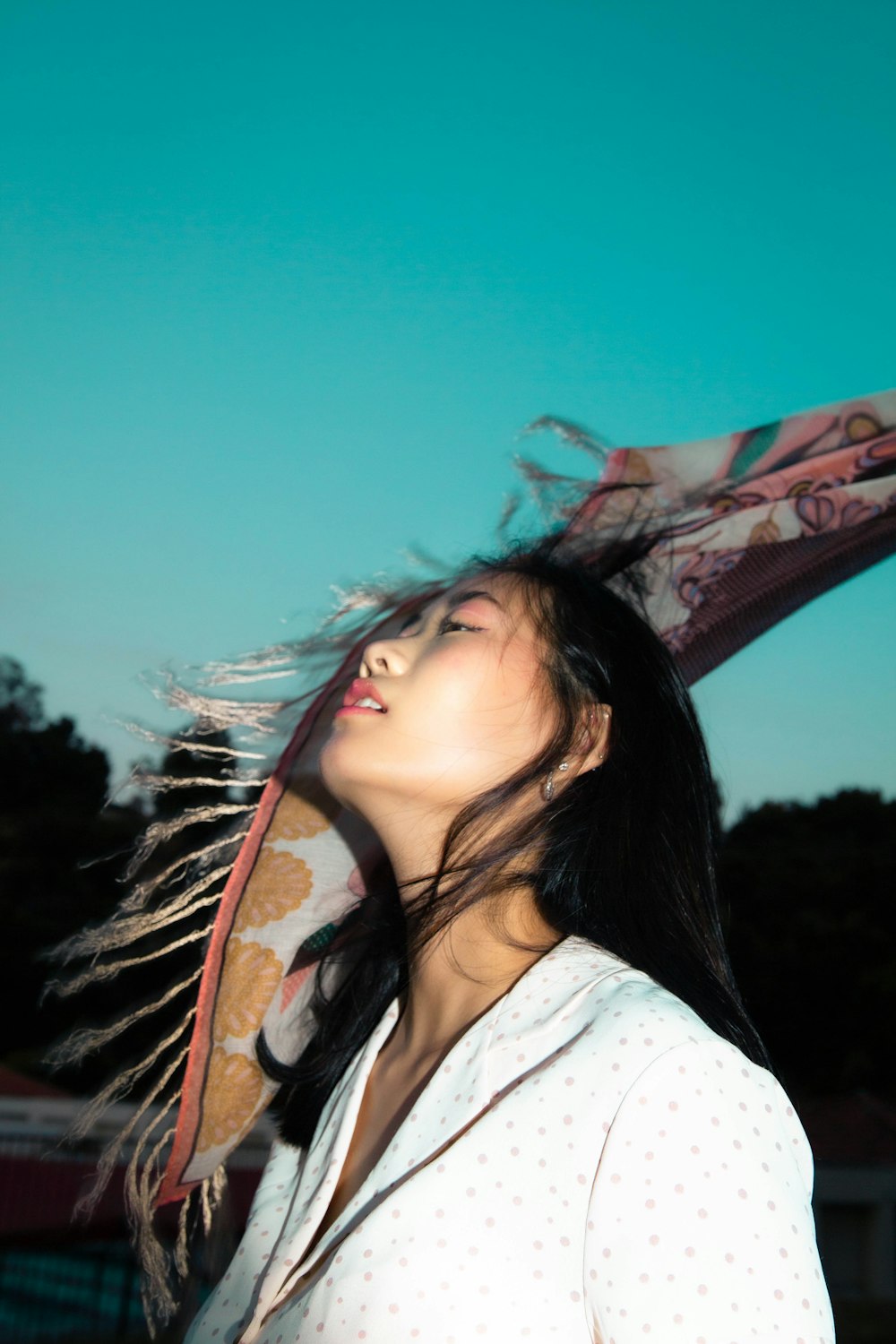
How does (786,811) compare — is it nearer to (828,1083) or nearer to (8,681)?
(828,1083)

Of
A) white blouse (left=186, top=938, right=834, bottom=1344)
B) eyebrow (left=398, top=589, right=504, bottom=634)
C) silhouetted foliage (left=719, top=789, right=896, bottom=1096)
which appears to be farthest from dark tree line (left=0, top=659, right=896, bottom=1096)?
white blouse (left=186, top=938, right=834, bottom=1344)

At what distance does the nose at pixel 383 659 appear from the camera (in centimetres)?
129

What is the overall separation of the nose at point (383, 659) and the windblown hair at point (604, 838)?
0.60 feet

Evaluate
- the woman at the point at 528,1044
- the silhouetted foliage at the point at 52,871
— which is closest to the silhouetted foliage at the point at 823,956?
the silhouetted foliage at the point at 52,871

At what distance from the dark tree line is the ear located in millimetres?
7189

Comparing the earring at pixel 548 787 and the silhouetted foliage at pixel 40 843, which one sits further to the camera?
the silhouetted foliage at pixel 40 843

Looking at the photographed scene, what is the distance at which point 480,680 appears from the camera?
4.12ft

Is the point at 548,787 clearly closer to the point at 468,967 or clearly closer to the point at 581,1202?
the point at 468,967

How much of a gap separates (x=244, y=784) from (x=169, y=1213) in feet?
2.36

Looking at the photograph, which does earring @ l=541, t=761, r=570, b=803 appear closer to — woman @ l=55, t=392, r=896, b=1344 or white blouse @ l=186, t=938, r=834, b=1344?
woman @ l=55, t=392, r=896, b=1344

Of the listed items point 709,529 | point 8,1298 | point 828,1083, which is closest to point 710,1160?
point 709,529

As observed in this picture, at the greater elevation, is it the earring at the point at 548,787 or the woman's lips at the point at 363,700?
the woman's lips at the point at 363,700

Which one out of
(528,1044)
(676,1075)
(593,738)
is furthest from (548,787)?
(676,1075)

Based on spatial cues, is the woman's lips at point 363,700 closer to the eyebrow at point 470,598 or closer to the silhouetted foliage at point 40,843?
the eyebrow at point 470,598
